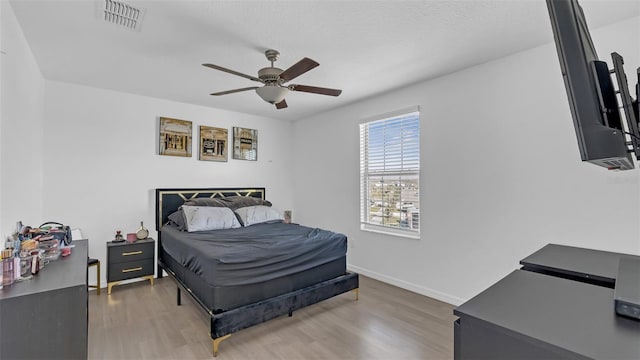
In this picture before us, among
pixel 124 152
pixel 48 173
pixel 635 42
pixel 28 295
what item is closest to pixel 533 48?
pixel 635 42

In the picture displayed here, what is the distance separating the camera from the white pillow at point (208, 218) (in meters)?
3.75

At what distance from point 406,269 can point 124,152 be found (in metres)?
4.09

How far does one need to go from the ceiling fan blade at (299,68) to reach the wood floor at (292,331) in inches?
84.4

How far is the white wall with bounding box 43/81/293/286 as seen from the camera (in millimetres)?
3533

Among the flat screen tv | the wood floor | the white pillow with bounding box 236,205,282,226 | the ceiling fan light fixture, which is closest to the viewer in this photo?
the flat screen tv

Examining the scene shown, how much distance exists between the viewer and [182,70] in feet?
10.4

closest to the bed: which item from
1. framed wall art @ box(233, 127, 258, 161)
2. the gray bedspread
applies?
the gray bedspread

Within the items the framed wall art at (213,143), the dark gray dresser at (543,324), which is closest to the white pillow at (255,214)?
the framed wall art at (213,143)

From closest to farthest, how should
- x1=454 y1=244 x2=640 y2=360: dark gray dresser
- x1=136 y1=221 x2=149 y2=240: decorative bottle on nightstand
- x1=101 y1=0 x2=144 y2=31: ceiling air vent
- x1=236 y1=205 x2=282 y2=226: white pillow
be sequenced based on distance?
1. x1=454 y1=244 x2=640 y2=360: dark gray dresser
2. x1=101 y1=0 x2=144 y2=31: ceiling air vent
3. x1=136 y1=221 x2=149 y2=240: decorative bottle on nightstand
4. x1=236 y1=205 x2=282 y2=226: white pillow

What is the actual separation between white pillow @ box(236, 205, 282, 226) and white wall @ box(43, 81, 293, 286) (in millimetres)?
870

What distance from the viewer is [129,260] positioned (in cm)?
370

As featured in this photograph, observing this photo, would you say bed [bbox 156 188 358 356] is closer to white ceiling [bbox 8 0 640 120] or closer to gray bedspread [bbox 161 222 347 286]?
gray bedspread [bbox 161 222 347 286]

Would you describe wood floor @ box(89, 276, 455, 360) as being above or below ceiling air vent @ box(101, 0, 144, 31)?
below

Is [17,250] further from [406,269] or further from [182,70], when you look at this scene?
[406,269]
